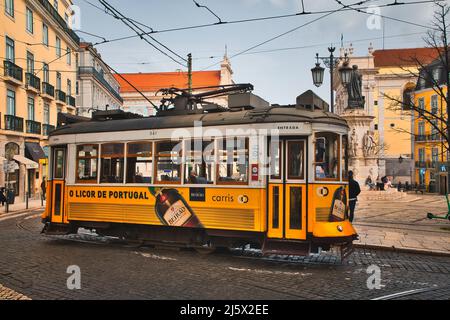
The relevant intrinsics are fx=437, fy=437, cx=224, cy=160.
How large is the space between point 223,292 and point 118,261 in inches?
127

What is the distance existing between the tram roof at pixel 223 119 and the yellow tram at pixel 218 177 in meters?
0.03

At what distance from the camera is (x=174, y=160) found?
10.1 m

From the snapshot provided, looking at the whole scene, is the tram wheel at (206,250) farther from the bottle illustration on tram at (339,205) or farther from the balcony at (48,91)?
the balcony at (48,91)

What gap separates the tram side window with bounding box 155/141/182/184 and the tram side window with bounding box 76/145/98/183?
6.43 ft

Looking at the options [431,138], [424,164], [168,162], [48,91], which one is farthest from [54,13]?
[424,164]

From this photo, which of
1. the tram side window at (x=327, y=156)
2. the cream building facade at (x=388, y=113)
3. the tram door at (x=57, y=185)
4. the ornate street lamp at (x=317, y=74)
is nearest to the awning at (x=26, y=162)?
the tram door at (x=57, y=185)

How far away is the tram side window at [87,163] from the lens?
442 inches

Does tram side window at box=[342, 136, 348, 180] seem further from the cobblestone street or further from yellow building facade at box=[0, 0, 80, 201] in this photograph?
yellow building facade at box=[0, 0, 80, 201]

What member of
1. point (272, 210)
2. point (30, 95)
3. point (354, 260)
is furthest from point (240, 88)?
point (30, 95)

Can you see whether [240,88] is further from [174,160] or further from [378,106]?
[378,106]

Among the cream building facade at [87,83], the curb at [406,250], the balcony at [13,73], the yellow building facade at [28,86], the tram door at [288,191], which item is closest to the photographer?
the tram door at [288,191]

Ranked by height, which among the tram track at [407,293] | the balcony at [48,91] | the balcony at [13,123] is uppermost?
the balcony at [48,91]

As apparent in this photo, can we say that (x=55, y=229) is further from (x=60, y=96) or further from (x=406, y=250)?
(x=60, y=96)
